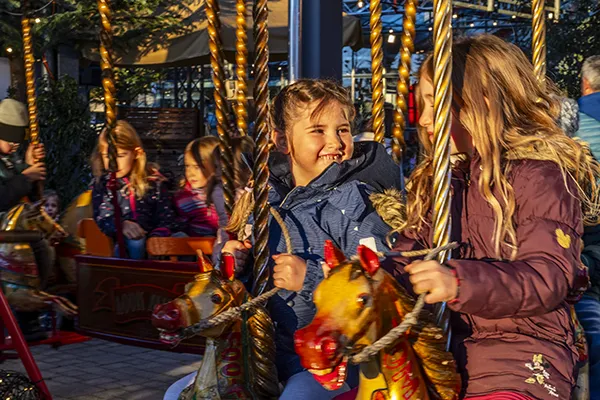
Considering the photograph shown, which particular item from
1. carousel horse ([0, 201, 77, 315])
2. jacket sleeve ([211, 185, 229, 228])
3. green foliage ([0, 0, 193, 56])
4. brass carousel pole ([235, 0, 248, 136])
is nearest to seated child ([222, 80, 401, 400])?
brass carousel pole ([235, 0, 248, 136])

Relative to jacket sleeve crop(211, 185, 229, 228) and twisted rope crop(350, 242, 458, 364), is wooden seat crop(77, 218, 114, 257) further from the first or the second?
twisted rope crop(350, 242, 458, 364)

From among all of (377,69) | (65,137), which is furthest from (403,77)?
(65,137)

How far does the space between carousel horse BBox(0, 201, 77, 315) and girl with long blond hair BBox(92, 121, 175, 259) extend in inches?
29.9

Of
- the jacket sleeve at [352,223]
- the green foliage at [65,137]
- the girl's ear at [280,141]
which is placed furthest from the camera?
the green foliage at [65,137]

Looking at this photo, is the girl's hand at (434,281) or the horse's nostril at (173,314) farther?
the horse's nostril at (173,314)

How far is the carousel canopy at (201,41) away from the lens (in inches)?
378

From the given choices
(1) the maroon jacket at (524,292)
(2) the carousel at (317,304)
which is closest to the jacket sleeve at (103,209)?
(2) the carousel at (317,304)

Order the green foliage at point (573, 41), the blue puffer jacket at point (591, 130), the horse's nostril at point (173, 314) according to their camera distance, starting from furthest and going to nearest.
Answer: the green foliage at point (573, 41), the blue puffer jacket at point (591, 130), the horse's nostril at point (173, 314)

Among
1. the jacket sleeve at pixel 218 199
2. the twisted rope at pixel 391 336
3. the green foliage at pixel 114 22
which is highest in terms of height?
the green foliage at pixel 114 22

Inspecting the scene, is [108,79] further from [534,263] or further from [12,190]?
[534,263]

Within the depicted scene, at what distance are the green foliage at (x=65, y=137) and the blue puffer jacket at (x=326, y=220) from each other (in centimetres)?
787

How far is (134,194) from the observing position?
6.08 metres

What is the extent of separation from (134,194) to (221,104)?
3.31 metres

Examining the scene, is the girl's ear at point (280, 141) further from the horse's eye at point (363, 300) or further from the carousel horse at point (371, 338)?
the horse's eye at point (363, 300)
